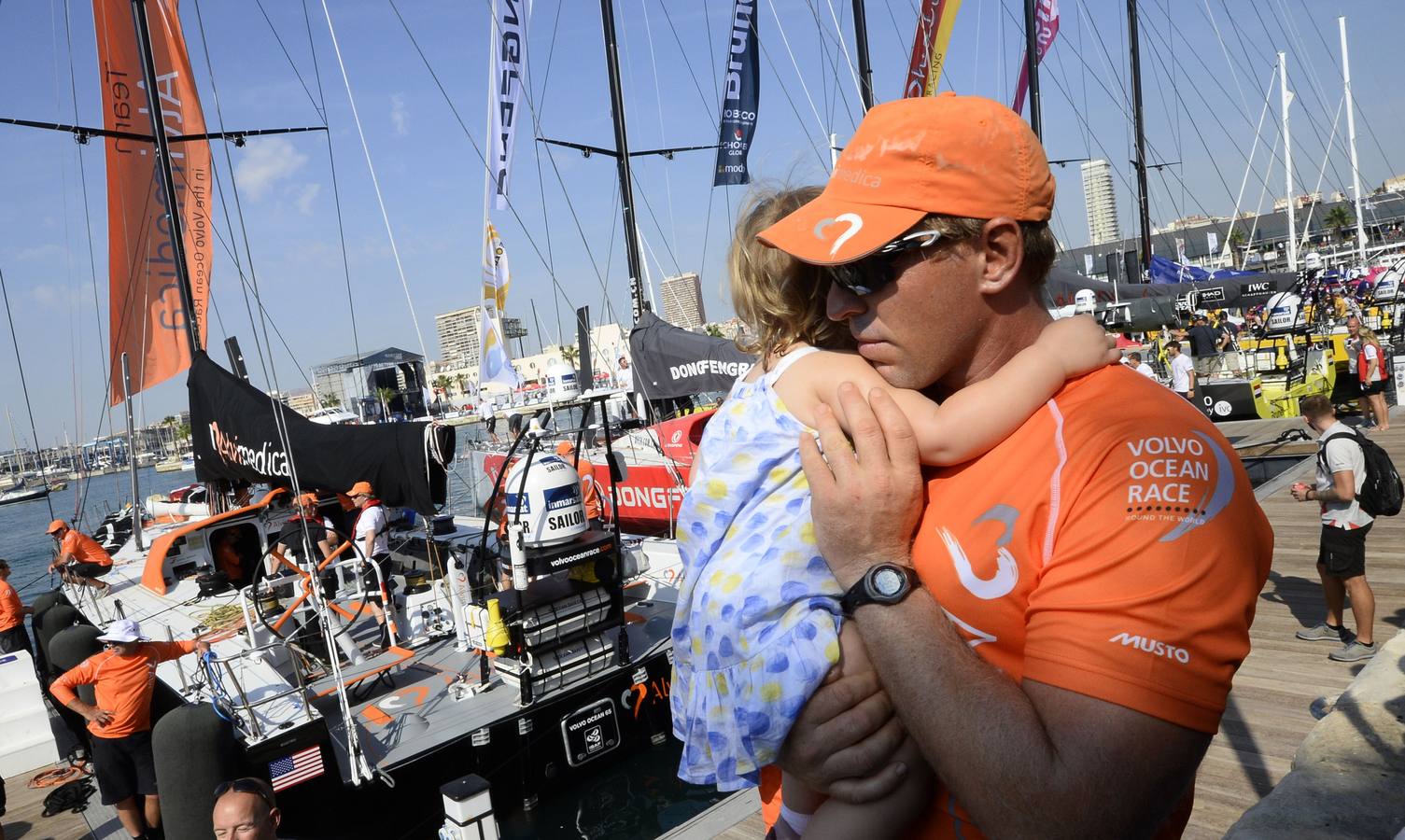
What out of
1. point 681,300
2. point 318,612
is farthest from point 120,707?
point 681,300

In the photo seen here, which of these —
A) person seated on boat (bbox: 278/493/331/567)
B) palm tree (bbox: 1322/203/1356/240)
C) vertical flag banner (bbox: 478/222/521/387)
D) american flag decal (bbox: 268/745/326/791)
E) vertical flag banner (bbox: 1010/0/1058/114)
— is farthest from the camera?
palm tree (bbox: 1322/203/1356/240)

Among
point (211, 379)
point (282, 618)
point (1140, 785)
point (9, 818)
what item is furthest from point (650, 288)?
point (1140, 785)

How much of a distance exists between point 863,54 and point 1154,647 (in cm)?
1712

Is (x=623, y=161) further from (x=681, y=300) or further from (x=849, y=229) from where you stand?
(x=681, y=300)

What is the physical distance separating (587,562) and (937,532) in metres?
6.18

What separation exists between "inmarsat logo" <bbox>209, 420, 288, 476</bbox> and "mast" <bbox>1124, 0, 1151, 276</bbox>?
85.0 ft

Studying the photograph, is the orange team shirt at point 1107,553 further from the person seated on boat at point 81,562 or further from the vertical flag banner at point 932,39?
the vertical flag banner at point 932,39

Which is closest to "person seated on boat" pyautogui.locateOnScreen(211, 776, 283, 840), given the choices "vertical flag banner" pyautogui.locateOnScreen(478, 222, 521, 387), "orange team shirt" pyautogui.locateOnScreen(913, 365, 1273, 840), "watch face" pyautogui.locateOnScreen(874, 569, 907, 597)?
"orange team shirt" pyautogui.locateOnScreen(913, 365, 1273, 840)

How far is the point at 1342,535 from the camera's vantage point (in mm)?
5430

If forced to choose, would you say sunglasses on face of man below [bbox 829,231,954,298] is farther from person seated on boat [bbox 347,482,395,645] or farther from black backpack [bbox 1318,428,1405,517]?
person seated on boat [bbox 347,482,395,645]

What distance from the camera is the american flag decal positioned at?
238 inches

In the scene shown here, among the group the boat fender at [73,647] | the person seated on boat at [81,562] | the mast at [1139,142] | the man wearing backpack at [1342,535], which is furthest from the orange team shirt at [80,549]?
the mast at [1139,142]

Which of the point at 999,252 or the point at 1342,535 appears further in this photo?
the point at 1342,535

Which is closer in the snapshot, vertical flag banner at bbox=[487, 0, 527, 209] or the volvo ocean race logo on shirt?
the volvo ocean race logo on shirt
